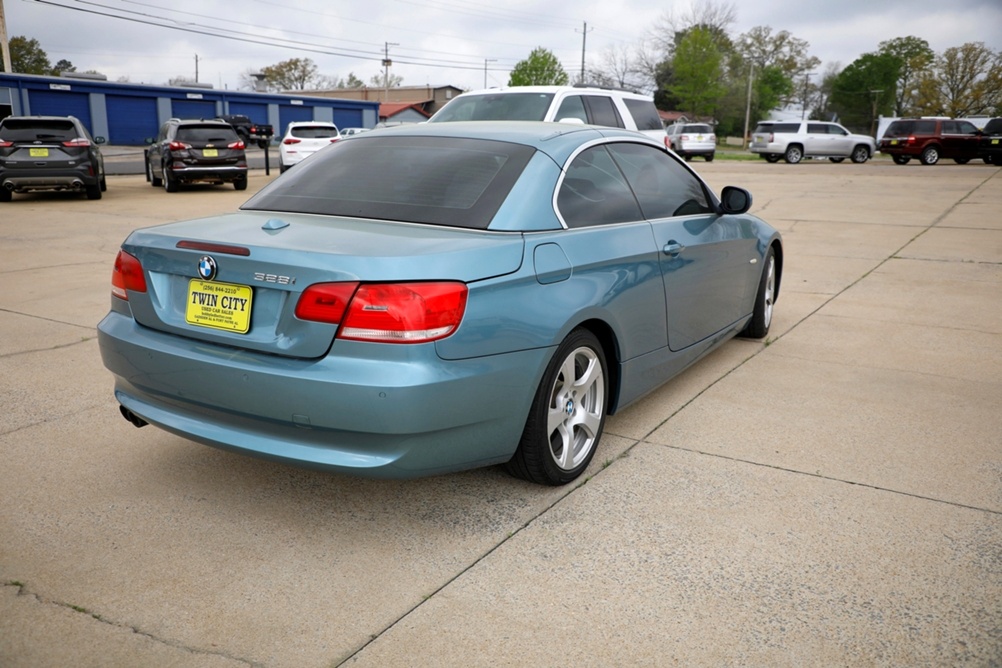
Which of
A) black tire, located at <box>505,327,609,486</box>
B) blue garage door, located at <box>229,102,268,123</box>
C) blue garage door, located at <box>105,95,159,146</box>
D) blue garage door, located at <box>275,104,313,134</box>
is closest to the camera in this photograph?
black tire, located at <box>505,327,609,486</box>

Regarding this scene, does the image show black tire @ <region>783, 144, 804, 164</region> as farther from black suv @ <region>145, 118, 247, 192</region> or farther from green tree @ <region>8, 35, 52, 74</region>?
green tree @ <region>8, 35, 52, 74</region>

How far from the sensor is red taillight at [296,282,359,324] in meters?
2.88

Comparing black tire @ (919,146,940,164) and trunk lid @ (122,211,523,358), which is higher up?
trunk lid @ (122,211,523,358)

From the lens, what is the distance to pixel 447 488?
368cm

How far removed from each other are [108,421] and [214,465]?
90 cm

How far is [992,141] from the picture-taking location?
1205 inches

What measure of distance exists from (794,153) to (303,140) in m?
20.3

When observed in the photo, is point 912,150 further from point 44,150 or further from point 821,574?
point 821,574

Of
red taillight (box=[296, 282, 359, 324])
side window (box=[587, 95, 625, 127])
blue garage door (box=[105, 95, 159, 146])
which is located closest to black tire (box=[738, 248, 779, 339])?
red taillight (box=[296, 282, 359, 324])

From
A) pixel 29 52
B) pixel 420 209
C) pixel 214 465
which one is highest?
pixel 29 52

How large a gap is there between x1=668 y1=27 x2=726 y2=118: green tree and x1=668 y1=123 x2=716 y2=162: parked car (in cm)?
3394

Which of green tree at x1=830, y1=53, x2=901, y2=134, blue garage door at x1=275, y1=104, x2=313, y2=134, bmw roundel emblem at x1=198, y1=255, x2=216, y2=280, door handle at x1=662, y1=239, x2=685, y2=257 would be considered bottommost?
door handle at x1=662, y1=239, x2=685, y2=257

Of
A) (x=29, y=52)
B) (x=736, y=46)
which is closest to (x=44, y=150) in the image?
(x=29, y=52)

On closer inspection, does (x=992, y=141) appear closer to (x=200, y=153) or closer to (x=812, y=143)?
(x=812, y=143)
